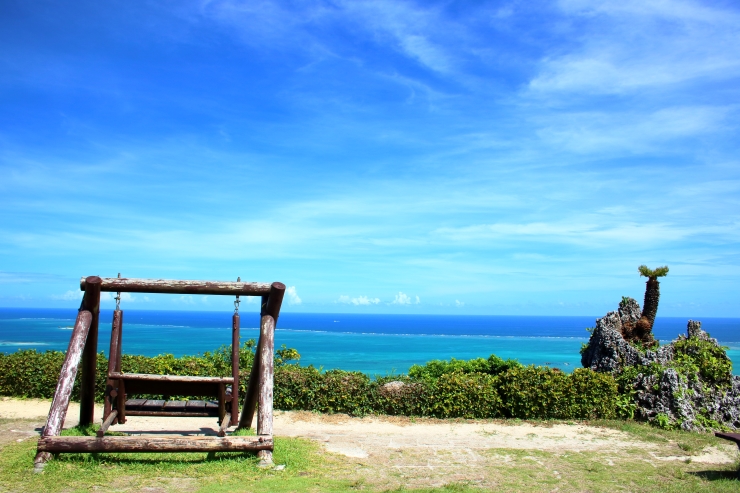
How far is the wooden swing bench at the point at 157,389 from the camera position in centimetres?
823

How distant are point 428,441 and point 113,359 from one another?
5941 millimetres

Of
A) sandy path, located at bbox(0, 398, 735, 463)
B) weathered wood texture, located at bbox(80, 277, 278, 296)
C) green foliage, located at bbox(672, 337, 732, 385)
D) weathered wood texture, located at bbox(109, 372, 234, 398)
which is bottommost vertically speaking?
sandy path, located at bbox(0, 398, 735, 463)

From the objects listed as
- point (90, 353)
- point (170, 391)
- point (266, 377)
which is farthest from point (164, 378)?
point (90, 353)

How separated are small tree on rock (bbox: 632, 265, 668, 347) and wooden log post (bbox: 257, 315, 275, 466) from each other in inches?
447

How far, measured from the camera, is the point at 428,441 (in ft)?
35.9

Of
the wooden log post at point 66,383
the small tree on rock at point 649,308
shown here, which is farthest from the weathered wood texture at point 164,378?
the small tree on rock at point 649,308

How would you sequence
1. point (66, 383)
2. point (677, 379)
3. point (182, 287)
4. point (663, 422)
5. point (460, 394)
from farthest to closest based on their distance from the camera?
1. point (460, 394)
2. point (677, 379)
3. point (663, 422)
4. point (182, 287)
5. point (66, 383)

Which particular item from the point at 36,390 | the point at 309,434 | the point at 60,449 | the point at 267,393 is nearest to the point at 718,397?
the point at 309,434

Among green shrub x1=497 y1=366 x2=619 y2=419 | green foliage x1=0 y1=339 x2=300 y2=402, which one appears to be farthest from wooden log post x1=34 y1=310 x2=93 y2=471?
green shrub x1=497 y1=366 x2=619 y2=419

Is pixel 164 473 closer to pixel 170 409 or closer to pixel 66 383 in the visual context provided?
pixel 170 409

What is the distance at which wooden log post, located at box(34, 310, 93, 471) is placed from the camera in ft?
27.2

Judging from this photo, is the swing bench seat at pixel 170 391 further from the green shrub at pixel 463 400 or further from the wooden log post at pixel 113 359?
the green shrub at pixel 463 400

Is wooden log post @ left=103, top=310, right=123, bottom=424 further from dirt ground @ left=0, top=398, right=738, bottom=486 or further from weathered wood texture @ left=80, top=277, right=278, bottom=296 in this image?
dirt ground @ left=0, top=398, right=738, bottom=486

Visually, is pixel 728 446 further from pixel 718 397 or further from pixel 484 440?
pixel 484 440
